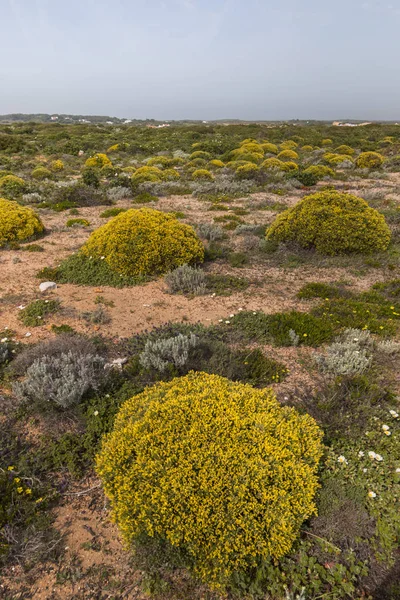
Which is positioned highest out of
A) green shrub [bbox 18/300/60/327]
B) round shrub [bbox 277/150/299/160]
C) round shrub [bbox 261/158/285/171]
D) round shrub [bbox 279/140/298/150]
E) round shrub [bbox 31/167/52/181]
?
round shrub [bbox 279/140/298/150]

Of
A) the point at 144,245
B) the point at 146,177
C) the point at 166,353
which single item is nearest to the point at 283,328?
the point at 166,353

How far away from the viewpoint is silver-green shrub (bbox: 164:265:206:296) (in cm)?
750

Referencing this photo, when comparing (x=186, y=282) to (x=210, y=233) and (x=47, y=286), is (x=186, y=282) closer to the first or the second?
(x=47, y=286)

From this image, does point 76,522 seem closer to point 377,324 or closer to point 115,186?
point 377,324

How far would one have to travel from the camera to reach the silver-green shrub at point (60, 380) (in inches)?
167

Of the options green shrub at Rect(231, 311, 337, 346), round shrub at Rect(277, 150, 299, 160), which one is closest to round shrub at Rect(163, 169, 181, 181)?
round shrub at Rect(277, 150, 299, 160)

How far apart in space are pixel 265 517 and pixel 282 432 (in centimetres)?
70

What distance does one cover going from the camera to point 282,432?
3129 millimetres

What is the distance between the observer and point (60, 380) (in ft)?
14.3

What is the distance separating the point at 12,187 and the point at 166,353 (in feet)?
50.6

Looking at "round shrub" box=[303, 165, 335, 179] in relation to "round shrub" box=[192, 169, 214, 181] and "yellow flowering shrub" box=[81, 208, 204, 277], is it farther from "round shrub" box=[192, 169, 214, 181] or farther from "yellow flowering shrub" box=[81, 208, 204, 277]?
"yellow flowering shrub" box=[81, 208, 204, 277]

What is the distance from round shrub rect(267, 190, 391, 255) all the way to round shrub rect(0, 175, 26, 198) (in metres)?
12.9

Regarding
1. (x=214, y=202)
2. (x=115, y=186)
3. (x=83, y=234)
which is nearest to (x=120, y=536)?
(x=83, y=234)

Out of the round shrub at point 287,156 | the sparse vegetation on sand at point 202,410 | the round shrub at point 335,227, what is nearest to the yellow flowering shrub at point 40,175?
the sparse vegetation on sand at point 202,410
